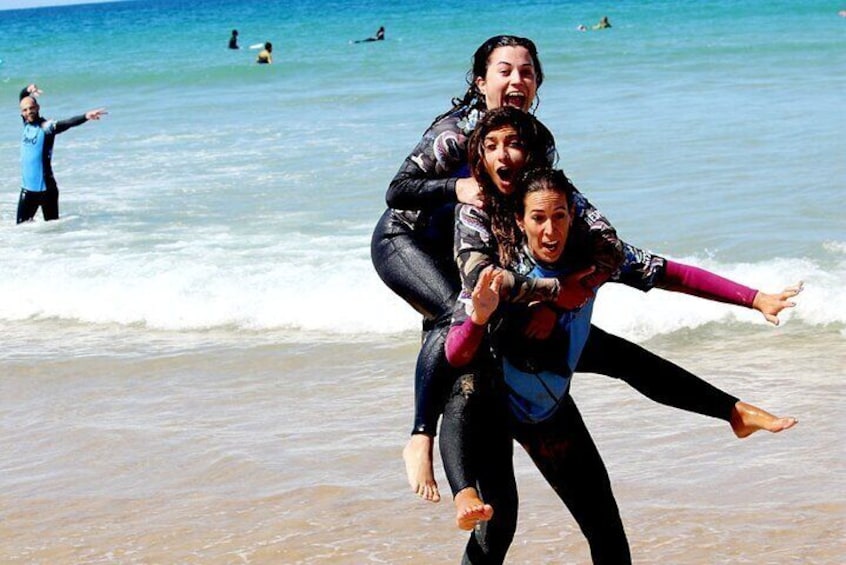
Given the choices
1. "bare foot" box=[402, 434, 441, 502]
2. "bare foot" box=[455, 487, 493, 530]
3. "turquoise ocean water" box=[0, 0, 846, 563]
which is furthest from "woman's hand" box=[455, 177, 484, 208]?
"turquoise ocean water" box=[0, 0, 846, 563]

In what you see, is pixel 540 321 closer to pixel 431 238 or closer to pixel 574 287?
pixel 574 287

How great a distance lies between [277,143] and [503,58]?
15609 millimetres

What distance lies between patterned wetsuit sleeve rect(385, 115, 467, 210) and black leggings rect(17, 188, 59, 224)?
10.6 meters

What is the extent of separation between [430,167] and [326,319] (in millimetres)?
5482

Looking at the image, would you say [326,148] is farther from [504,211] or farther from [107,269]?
[504,211]

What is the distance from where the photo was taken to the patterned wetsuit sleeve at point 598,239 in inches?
151

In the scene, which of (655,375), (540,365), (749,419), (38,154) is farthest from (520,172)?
(38,154)

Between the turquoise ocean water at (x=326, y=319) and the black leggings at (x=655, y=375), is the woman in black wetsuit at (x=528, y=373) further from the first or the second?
the turquoise ocean water at (x=326, y=319)

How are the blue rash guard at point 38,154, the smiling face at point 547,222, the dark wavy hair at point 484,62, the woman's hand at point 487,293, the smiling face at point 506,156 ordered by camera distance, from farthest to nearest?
the blue rash guard at point 38,154
the dark wavy hair at point 484,62
the smiling face at point 506,156
the smiling face at point 547,222
the woman's hand at point 487,293

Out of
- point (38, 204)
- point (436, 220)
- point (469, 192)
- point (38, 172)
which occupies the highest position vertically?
point (469, 192)

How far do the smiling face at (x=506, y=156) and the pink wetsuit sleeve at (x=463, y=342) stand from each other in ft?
1.30

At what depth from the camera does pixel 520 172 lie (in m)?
3.84

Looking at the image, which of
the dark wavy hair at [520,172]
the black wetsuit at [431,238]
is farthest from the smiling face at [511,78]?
the dark wavy hair at [520,172]

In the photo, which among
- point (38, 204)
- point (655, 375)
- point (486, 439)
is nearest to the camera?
point (486, 439)
